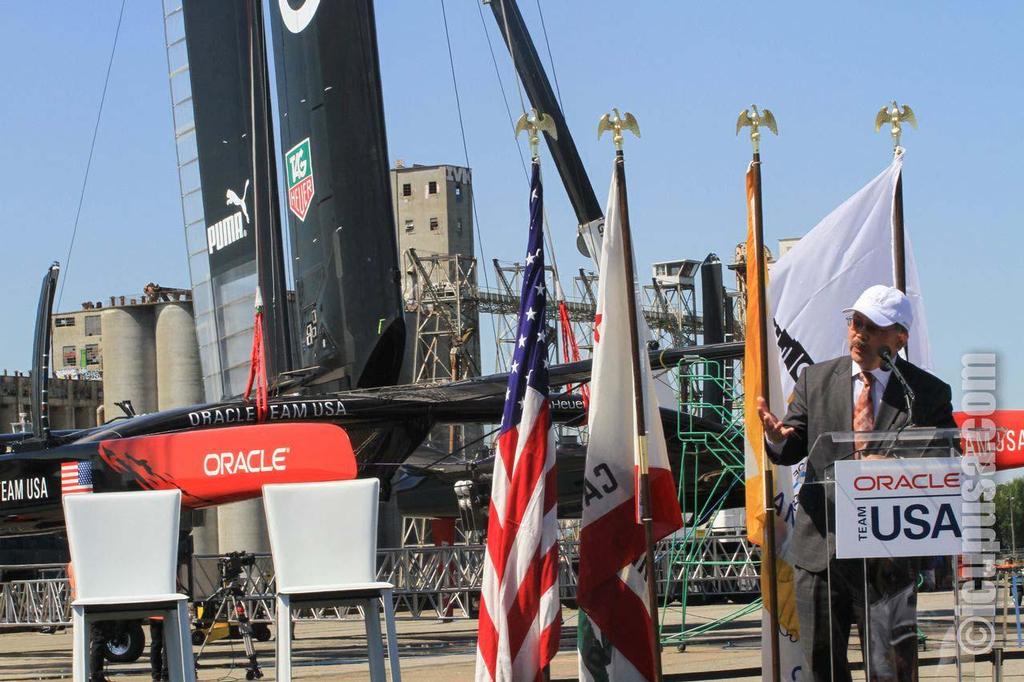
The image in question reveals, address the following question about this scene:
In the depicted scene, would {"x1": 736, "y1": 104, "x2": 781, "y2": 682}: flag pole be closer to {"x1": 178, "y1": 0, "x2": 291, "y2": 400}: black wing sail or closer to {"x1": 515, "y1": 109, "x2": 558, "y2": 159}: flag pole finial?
{"x1": 515, "y1": 109, "x2": 558, "y2": 159}: flag pole finial

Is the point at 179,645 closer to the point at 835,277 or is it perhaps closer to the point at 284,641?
the point at 284,641

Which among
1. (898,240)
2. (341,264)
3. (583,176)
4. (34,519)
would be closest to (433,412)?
(341,264)

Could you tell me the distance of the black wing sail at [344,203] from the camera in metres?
13.1

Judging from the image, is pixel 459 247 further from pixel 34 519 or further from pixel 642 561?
pixel 642 561

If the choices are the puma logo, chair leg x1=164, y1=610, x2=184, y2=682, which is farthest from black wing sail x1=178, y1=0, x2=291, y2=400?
chair leg x1=164, y1=610, x2=184, y2=682

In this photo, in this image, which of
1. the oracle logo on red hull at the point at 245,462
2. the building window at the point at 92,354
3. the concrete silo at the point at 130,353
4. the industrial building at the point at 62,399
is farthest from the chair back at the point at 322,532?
the building window at the point at 92,354

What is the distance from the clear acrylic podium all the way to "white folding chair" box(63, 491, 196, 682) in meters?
2.69

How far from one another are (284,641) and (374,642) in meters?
0.35

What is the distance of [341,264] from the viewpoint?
13.3 m

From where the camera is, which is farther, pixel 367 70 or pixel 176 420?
pixel 367 70

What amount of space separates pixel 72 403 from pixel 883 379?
188 feet

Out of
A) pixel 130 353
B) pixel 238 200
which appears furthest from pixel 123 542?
pixel 130 353

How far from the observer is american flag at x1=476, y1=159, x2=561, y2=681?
6402 millimetres

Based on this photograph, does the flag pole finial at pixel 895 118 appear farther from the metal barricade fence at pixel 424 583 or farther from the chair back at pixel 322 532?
the metal barricade fence at pixel 424 583
